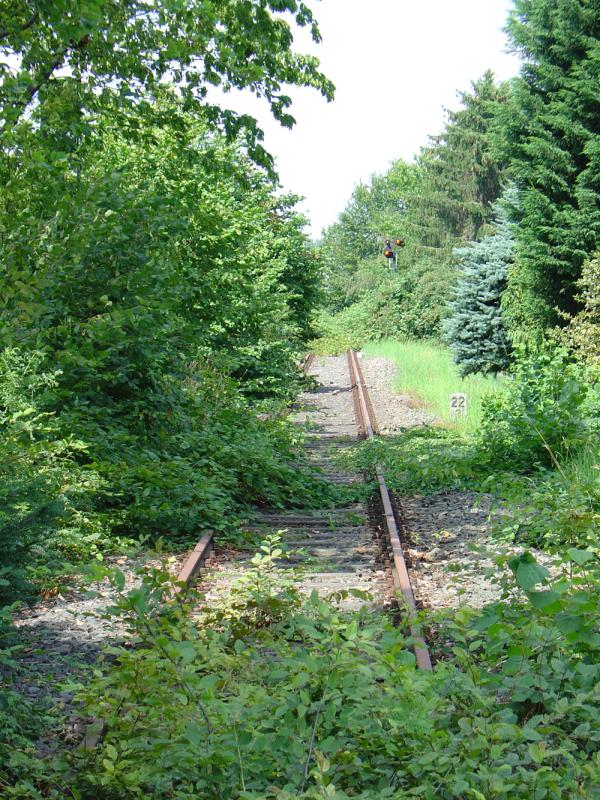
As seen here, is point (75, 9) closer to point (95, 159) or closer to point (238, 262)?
point (95, 159)

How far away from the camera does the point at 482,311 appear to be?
80.8ft

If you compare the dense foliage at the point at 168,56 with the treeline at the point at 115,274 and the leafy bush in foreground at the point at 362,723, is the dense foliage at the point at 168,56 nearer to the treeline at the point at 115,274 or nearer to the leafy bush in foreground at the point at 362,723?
the treeline at the point at 115,274

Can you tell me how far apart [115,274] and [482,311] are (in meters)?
16.6

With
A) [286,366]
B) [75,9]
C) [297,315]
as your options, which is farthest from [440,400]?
[75,9]

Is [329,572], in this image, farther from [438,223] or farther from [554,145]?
[438,223]

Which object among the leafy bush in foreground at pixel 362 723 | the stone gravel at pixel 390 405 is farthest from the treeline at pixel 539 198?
the leafy bush in foreground at pixel 362 723

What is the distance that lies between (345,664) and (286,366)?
1841 centimetres

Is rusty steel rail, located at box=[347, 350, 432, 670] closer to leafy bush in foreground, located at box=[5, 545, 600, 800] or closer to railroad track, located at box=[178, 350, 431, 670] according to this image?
railroad track, located at box=[178, 350, 431, 670]

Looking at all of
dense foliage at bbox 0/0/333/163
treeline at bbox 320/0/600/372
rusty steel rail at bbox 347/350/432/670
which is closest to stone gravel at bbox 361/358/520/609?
rusty steel rail at bbox 347/350/432/670

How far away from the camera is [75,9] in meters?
6.79

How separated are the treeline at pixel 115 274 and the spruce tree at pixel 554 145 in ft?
24.3

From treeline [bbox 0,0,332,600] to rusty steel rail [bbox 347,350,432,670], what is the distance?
132cm

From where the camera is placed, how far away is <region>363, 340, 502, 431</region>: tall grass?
16823 mm

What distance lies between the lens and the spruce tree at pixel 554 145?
1666 centimetres
